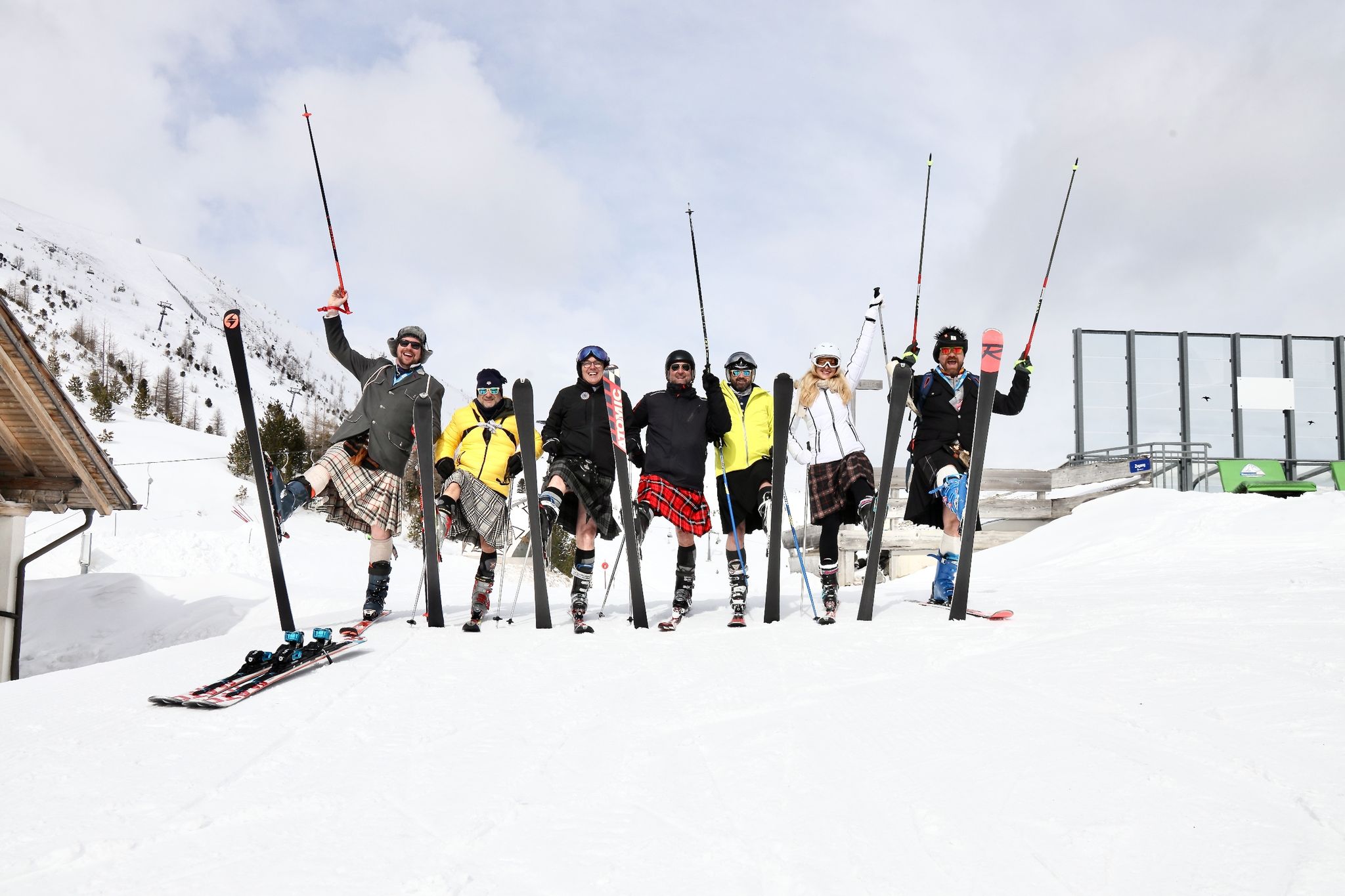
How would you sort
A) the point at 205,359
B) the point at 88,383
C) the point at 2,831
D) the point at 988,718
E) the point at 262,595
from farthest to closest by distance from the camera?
the point at 205,359, the point at 88,383, the point at 262,595, the point at 988,718, the point at 2,831

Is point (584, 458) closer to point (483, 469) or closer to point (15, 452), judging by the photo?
point (483, 469)

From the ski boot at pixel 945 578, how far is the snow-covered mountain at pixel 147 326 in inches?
1037

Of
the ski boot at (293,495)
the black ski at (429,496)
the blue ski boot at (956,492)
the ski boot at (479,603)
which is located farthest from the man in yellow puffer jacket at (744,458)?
the ski boot at (293,495)

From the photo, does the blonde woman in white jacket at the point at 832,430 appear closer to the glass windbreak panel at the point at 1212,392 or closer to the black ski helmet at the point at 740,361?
the black ski helmet at the point at 740,361

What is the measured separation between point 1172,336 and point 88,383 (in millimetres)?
46644

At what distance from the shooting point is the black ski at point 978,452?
5.65 m

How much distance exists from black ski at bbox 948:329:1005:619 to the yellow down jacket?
2.97 m

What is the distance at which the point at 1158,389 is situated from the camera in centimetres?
2088

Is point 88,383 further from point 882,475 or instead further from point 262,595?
point 882,475

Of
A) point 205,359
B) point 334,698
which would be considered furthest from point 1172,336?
point 205,359

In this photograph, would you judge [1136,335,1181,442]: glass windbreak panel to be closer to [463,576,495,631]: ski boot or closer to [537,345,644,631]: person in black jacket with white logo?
[537,345,644,631]: person in black jacket with white logo

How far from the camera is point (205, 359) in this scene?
236ft

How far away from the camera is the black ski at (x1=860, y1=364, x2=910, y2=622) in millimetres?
5824

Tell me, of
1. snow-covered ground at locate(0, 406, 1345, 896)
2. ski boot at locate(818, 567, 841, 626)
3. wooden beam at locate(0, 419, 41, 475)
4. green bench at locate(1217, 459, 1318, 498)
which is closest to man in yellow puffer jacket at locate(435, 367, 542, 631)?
snow-covered ground at locate(0, 406, 1345, 896)
